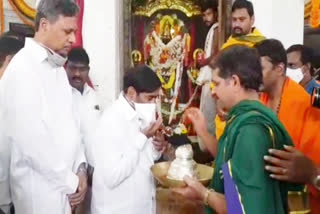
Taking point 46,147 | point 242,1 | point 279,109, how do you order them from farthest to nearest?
point 242,1
point 279,109
point 46,147

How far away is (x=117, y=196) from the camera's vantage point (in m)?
2.31

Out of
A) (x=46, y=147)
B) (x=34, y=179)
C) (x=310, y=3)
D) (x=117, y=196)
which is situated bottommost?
(x=117, y=196)

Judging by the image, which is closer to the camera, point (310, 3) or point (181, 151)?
point (181, 151)

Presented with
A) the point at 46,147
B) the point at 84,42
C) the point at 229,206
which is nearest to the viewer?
the point at 229,206

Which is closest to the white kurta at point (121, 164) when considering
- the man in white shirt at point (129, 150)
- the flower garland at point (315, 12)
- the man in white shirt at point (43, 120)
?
the man in white shirt at point (129, 150)

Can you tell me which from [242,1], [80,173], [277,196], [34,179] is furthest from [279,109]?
[242,1]

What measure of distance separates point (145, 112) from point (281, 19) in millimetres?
1926

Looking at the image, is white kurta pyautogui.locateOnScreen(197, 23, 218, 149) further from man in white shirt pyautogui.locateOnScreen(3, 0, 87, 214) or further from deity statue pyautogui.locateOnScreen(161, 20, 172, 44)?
man in white shirt pyautogui.locateOnScreen(3, 0, 87, 214)

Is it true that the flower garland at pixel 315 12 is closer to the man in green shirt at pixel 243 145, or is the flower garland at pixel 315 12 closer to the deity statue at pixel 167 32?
the deity statue at pixel 167 32

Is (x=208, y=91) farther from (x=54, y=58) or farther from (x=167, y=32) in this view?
(x=54, y=58)

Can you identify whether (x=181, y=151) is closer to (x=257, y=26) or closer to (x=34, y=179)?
(x=34, y=179)

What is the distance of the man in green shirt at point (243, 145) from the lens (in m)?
1.56

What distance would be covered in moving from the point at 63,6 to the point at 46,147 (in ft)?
2.14

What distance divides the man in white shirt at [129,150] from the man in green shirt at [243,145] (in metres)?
0.53
